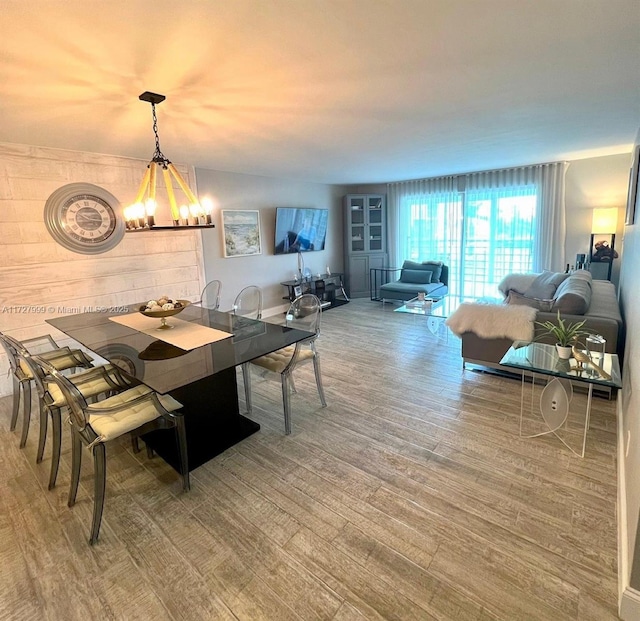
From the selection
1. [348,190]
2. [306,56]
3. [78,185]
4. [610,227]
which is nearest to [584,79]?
→ [306,56]

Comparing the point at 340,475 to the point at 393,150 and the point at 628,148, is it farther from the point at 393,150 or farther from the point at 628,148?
the point at 628,148

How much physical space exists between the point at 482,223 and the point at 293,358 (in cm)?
521

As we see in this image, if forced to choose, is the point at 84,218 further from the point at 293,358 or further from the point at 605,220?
the point at 605,220

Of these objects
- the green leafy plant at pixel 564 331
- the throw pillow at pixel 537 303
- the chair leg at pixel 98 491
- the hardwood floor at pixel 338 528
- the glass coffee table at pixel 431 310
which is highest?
the throw pillow at pixel 537 303

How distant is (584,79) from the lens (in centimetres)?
228

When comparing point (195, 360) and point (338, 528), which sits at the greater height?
point (195, 360)

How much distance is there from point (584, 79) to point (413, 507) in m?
2.84

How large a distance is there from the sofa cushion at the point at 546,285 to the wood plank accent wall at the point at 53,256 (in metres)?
4.83

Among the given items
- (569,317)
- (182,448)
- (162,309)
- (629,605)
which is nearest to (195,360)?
(182,448)

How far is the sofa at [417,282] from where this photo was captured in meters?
6.22

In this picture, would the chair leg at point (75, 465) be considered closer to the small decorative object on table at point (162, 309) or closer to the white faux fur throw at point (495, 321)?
the small decorative object on table at point (162, 309)

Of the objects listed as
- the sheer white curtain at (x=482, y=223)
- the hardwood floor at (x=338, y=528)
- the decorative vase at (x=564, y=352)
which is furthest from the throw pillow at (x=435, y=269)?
the decorative vase at (x=564, y=352)

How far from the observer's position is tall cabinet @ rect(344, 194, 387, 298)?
730 centimetres

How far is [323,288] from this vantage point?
692cm
